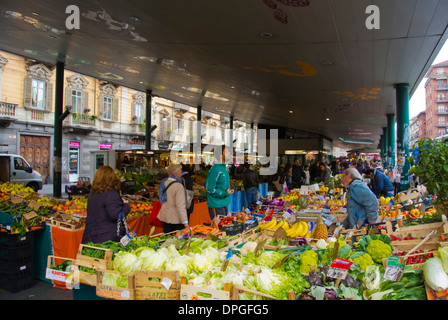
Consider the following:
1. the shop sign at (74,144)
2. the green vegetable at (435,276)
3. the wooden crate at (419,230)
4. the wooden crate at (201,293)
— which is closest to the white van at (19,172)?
the shop sign at (74,144)

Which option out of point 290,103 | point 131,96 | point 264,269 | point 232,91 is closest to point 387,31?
point 264,269

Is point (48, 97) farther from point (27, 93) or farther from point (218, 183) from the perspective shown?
point (218, 183)

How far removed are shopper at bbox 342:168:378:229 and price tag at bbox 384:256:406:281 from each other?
192 cm

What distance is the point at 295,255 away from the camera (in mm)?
2463

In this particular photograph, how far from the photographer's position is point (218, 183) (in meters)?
→ 5.59

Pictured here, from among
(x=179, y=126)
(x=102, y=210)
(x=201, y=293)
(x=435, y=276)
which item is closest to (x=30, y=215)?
(x=102, y=210)

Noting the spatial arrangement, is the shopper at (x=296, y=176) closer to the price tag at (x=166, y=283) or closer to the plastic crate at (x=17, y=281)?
the plastic crate at (x=17, y=281)

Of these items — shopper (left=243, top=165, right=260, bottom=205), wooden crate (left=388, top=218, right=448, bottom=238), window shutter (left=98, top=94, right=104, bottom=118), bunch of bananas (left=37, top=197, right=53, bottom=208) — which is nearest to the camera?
wooden crate (left=388, top=218, right=448, bottom=238)

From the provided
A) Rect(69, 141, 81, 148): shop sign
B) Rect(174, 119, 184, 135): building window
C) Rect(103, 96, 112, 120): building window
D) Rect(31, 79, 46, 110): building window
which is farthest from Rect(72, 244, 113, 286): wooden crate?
Rect(174, 119, 184, 135): building window

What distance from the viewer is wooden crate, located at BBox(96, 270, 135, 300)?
2.05m

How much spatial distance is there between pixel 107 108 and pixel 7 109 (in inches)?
294

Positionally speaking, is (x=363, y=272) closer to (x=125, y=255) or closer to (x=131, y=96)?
(x=125, y=255)

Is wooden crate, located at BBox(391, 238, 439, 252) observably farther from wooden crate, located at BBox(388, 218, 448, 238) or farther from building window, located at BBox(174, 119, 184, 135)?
building window, located at BBox(174, 119, 184, 135)

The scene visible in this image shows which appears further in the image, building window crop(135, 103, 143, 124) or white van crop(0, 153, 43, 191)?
A: building window crop(135, 103, 143, 124)
